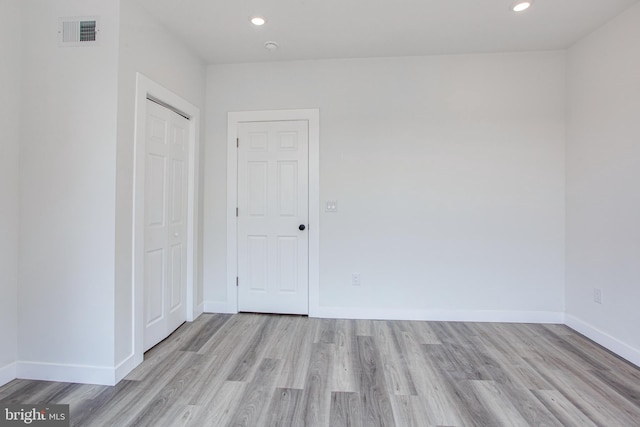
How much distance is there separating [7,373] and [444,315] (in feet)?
11.3

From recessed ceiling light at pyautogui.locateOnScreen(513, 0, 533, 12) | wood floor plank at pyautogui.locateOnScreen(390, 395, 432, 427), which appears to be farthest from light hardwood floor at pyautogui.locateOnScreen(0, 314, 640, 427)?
recessed ceiling light at pyautogui.locateOnScreen(513, 0, 533, 12)

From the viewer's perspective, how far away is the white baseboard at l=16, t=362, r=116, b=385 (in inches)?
73.1

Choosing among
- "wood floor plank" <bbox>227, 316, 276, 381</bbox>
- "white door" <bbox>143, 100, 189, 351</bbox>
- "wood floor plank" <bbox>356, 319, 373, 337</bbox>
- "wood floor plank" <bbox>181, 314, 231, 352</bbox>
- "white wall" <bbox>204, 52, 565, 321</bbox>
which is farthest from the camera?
"white wall" <bbox>204, 52, 565, 321</bbox>

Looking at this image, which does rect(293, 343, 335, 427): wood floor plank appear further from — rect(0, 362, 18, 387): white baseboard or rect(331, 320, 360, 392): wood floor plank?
rect(0, 362, 18, 387): white baseboard

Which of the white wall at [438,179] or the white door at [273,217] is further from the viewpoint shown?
the white door at [273,217]

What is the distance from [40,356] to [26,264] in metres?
0.62

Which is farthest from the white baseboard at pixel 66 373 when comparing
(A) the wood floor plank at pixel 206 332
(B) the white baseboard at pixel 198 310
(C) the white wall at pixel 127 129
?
(B) the white baseboard at pixel 198 310

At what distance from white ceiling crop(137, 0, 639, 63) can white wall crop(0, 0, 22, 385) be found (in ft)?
2.75

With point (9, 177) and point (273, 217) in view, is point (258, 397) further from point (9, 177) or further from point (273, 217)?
point (9, 177)

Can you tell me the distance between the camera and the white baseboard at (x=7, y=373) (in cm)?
182

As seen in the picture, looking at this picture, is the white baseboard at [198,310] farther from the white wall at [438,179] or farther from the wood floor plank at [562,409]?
the wood floor plank at [562,409]

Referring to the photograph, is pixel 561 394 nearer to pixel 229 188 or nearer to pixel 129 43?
pixel 229 188

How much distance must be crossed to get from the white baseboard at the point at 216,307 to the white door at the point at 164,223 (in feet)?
0.96

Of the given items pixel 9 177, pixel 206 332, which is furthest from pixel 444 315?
pixel 9 177
